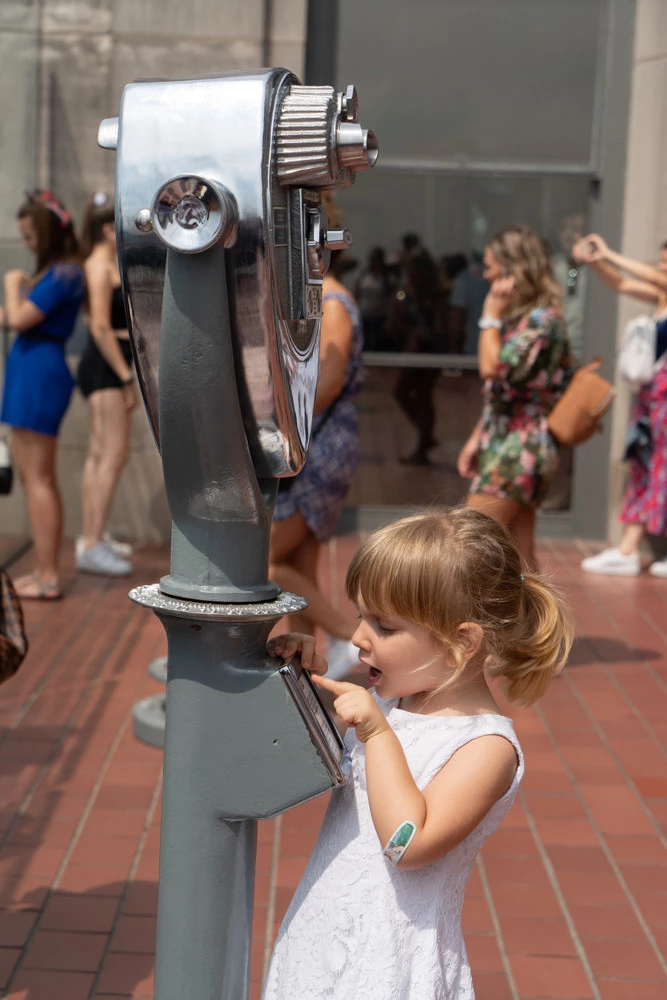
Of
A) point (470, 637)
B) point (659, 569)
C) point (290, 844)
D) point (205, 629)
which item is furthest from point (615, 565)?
point (205, 629)

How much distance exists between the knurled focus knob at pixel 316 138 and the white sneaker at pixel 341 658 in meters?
3.40

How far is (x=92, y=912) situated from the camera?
318 centimetres

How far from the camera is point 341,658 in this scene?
15.5 ft

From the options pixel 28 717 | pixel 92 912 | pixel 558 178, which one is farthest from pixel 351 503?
pixel 92 912

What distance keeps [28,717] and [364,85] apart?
4999mm

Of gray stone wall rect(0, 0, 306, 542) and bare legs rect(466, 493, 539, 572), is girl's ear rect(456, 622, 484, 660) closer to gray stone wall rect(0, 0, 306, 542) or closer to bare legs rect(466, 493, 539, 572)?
bare legs rect(466, 493, 539, 572)

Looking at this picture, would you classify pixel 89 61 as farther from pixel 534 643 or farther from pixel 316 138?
pixel 316 138

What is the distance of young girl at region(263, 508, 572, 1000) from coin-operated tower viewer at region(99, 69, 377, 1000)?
0.58ft

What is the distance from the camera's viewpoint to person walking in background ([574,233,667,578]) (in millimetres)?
7047

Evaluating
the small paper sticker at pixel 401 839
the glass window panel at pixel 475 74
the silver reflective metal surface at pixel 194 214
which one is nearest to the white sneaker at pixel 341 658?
the small paper sticker at pixel 401 839

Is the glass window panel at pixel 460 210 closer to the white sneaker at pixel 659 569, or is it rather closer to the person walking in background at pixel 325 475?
the white sneaker at pixel 659 569

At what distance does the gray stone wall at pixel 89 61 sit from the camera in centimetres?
715

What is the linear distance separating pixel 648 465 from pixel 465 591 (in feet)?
18.6

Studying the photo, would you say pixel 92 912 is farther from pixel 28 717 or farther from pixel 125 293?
pixel 125 293
